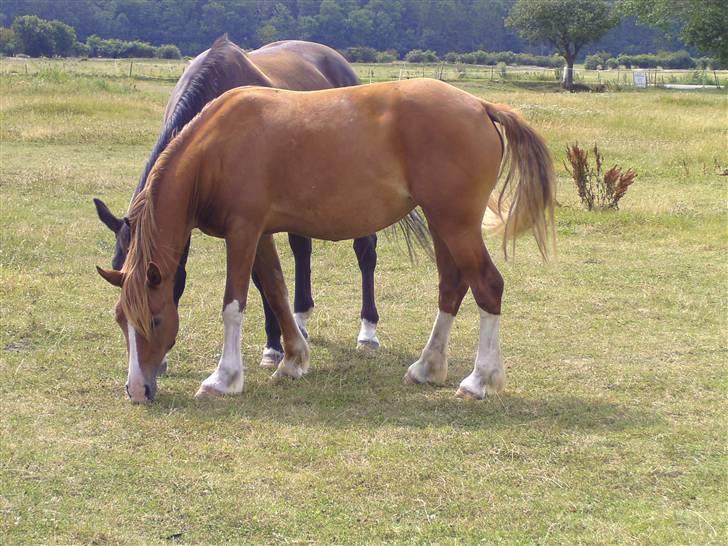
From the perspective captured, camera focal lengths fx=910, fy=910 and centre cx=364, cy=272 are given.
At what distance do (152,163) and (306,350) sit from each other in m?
1.52

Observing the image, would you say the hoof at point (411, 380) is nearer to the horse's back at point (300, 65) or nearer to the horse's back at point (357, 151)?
the horse's back at point (357, 151)

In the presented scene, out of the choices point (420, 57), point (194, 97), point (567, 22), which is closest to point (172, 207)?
point (194, 97)

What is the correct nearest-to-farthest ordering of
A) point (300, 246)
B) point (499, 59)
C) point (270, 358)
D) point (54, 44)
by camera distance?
point (270, 358), point (300, 246), point (54, 44), point (499, 59)

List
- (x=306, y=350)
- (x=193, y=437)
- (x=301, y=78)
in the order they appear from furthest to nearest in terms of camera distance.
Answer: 1. (x=301, y=78)
2. (x=306, y=350)
3. (x=193, y=437)

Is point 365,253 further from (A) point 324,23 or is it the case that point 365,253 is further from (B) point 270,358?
(A) point 324,23

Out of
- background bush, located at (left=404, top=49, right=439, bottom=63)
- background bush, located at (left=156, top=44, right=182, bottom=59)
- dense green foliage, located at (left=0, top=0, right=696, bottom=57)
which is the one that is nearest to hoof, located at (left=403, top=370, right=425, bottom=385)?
dense green foliage, located at (left=0, top=0, right=696, bottom=57)

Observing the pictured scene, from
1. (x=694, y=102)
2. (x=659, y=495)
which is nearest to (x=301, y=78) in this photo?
(x=659, y=495)

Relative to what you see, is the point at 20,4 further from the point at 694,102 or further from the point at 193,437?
the point at 193,437

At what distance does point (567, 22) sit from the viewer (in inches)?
2037

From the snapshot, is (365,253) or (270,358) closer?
(270,358)

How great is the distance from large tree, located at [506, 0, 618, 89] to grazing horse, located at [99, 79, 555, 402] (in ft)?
153

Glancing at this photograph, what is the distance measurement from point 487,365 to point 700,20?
1212 inches

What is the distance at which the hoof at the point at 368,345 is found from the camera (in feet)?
21.2

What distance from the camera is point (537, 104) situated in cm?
2514
